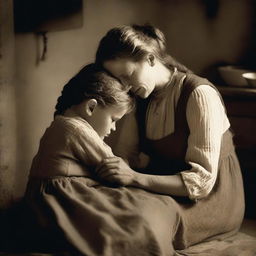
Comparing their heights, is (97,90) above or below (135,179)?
above

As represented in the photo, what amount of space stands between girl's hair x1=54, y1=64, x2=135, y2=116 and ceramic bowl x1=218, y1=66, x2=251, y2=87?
3.67 feet

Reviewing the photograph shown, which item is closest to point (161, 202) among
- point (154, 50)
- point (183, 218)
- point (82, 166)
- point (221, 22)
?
point (183, 218)

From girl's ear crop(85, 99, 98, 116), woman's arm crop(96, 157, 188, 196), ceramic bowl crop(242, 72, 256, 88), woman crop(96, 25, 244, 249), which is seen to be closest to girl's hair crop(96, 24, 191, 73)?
woman crop(96, 25, 244, 249)

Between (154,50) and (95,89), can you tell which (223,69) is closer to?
(154,50)

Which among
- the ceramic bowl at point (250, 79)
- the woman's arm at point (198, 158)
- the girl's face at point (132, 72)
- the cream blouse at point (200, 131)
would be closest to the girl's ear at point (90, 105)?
the girl's face at point (132, 72)

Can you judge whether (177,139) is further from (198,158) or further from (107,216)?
(107,216)

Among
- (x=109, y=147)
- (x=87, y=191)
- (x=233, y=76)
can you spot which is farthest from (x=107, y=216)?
(x=233, y=76)

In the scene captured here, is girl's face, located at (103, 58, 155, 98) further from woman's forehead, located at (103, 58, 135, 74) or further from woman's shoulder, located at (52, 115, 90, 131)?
woman's shoulder, located at (52, 115, 90, 131)

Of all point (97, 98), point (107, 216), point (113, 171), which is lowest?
point (107, 216)

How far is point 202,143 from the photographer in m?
2.11

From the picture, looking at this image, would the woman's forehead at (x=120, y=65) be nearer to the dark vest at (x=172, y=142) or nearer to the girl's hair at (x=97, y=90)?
the girl's hair at (x=97, y=90)

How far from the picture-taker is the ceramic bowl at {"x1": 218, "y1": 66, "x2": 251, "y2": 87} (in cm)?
303

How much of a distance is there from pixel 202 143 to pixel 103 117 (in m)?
0.39

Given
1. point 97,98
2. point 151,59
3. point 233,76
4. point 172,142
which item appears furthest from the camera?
point 233,76
